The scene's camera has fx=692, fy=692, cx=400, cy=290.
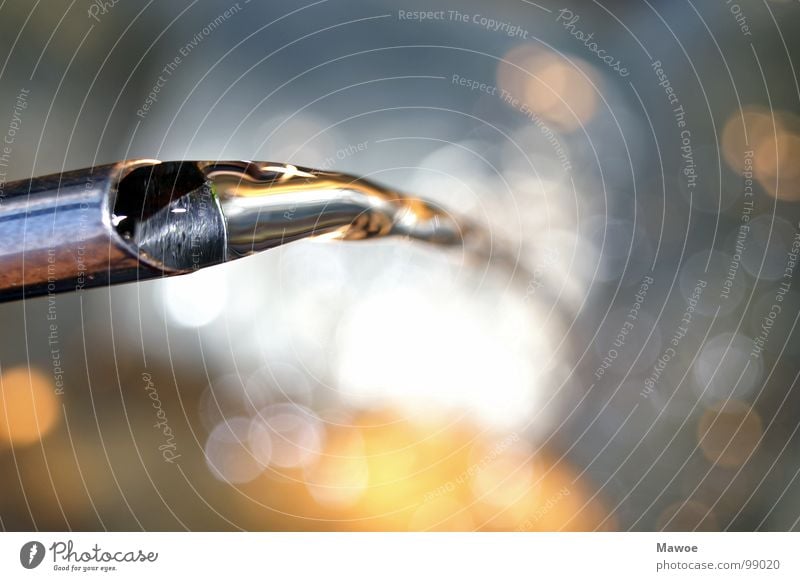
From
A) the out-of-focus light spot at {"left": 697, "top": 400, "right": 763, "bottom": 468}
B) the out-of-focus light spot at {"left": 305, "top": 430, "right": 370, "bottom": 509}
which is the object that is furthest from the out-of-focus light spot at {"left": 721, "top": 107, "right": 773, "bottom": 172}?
the out-of-focus light spot at {"left": 305, "top": 430, "right": 370, "bottom": 509}

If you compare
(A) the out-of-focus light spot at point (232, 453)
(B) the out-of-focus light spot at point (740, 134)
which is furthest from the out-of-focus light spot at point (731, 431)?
(A) the out-of-focus light spot at point (232, 453)

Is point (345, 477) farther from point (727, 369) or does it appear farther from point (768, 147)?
point (768, 147)

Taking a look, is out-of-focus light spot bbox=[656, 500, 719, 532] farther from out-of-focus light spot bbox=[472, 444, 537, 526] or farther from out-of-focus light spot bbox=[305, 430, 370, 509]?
out-of-focus light spot bbox=[305, 430, 370, 509]

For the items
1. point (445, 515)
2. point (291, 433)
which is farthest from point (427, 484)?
point (291, 433)

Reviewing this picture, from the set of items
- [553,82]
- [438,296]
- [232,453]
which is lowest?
[232,453]

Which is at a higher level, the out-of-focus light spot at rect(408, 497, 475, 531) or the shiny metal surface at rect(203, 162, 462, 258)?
the shiny metal surface at rect(203, 162, 462, 258)
